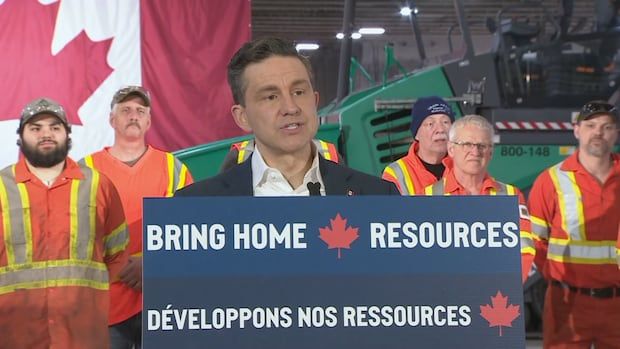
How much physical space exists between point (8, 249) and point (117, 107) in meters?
0.89

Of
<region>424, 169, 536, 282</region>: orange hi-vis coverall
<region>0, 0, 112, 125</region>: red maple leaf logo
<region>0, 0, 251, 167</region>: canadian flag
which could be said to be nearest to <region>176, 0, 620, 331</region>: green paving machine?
<region>0, 0, 251, 167</region>: canadian flag

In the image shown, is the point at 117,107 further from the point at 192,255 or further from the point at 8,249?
the point at 192,255

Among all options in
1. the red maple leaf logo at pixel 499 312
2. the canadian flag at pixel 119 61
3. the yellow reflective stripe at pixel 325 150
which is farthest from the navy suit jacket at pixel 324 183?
the canadian flag at pixel 119 61

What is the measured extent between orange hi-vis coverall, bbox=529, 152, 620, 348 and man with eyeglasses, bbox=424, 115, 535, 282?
539 millimetres

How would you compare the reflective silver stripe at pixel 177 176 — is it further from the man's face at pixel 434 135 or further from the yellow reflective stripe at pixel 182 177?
the man's face at pixel 434 135

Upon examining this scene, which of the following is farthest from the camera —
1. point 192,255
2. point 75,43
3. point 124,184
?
point 75,43

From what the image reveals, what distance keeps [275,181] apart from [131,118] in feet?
7.32

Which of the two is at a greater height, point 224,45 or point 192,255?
point 224,45

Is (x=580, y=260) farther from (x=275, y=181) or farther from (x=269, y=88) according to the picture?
(x=269, y=88)

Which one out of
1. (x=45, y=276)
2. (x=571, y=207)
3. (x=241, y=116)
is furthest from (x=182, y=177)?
(x=241, y=116)

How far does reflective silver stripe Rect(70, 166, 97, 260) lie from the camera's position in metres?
3.67

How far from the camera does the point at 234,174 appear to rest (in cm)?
206

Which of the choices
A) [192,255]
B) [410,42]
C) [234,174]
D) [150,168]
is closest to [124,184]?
[150,168]

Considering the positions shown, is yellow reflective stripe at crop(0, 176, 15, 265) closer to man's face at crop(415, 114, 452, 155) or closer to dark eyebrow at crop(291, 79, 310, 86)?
man's face at crop(415, 114, 452, 155)
